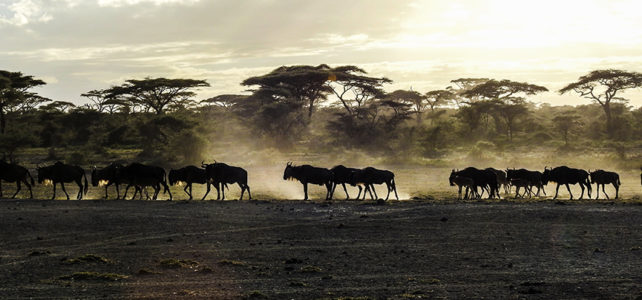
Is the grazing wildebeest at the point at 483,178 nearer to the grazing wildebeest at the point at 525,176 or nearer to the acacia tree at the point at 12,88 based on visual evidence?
the grazing wildebeest at the point at 525,176

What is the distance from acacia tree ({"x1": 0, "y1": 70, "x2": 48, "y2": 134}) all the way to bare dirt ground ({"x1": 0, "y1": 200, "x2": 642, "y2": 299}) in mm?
36815

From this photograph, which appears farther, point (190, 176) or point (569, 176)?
point (569, 176)

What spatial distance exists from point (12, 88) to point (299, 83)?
29612 mm

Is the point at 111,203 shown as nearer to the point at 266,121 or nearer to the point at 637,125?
the point at 266,121

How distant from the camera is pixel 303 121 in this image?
3182 inches

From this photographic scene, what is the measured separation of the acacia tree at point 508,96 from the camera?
79.4 m

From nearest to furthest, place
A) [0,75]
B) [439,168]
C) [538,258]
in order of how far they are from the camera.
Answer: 1. [538,258]
2. [439,168]
3. [0,75]

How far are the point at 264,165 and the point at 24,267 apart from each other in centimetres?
3915

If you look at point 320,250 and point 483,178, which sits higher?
point 483,178

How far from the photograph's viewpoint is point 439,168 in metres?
50.3

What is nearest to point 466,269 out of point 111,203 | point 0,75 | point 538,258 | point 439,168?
point 538,258

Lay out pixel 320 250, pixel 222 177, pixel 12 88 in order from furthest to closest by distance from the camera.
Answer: pixel 12 88 → pixel 222 177 → pixel 320 250

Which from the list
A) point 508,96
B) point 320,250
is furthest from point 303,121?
point 320,250

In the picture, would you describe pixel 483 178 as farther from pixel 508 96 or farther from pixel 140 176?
pixel 508 96
